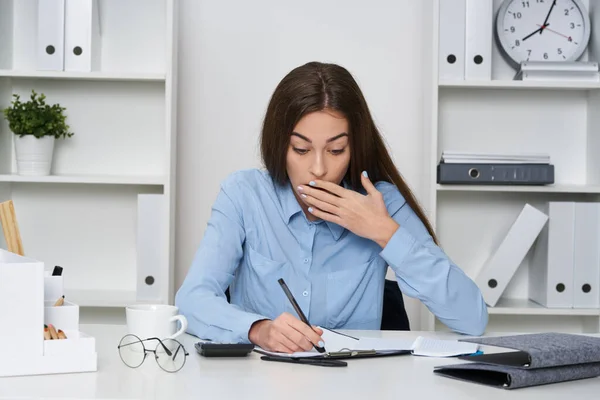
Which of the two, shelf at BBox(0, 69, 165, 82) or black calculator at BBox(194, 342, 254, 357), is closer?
black calculator at BBox(194, 342, 254, 357)

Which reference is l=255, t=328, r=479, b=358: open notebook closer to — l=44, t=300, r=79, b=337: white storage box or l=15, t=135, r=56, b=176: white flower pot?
l=44, t=300, r=79, b=337: white storage box

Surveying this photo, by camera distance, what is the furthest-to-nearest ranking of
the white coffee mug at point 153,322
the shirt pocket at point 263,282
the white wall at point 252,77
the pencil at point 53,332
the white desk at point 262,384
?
the white wall at point 252,77, the shirt pocket at point 263,282, the white coffee mug at point 153,322, the pencil at point 53,332, the white desk at point 262,384

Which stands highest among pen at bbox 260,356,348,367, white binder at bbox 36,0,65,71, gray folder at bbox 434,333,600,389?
white binder at bbox 36,0,65,71

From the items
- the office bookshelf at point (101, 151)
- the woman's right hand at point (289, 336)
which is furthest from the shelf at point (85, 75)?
the woman's right hand at point (289, 336)

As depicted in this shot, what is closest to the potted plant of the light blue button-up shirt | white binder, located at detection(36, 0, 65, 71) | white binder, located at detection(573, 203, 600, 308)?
white binder, located at detection(36, 0, 65, 71)

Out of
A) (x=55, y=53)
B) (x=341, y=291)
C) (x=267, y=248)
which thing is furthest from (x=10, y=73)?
(x=341, y=291)

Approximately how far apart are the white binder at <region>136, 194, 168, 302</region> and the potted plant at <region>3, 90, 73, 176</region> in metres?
0.42

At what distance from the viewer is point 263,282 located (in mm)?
1947

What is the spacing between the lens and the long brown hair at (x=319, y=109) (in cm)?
186

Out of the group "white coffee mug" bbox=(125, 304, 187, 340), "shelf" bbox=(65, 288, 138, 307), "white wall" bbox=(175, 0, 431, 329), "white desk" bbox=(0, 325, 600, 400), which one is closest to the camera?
"white desk" bbox=(0, 325, 600, 400)

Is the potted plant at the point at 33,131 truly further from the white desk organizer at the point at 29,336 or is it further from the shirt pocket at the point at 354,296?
the white desk organizer at the point at 29,336

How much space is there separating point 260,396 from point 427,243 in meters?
Answer: 0.91

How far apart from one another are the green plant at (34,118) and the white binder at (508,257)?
1700mm

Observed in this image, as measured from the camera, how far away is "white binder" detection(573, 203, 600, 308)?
2869 mm
